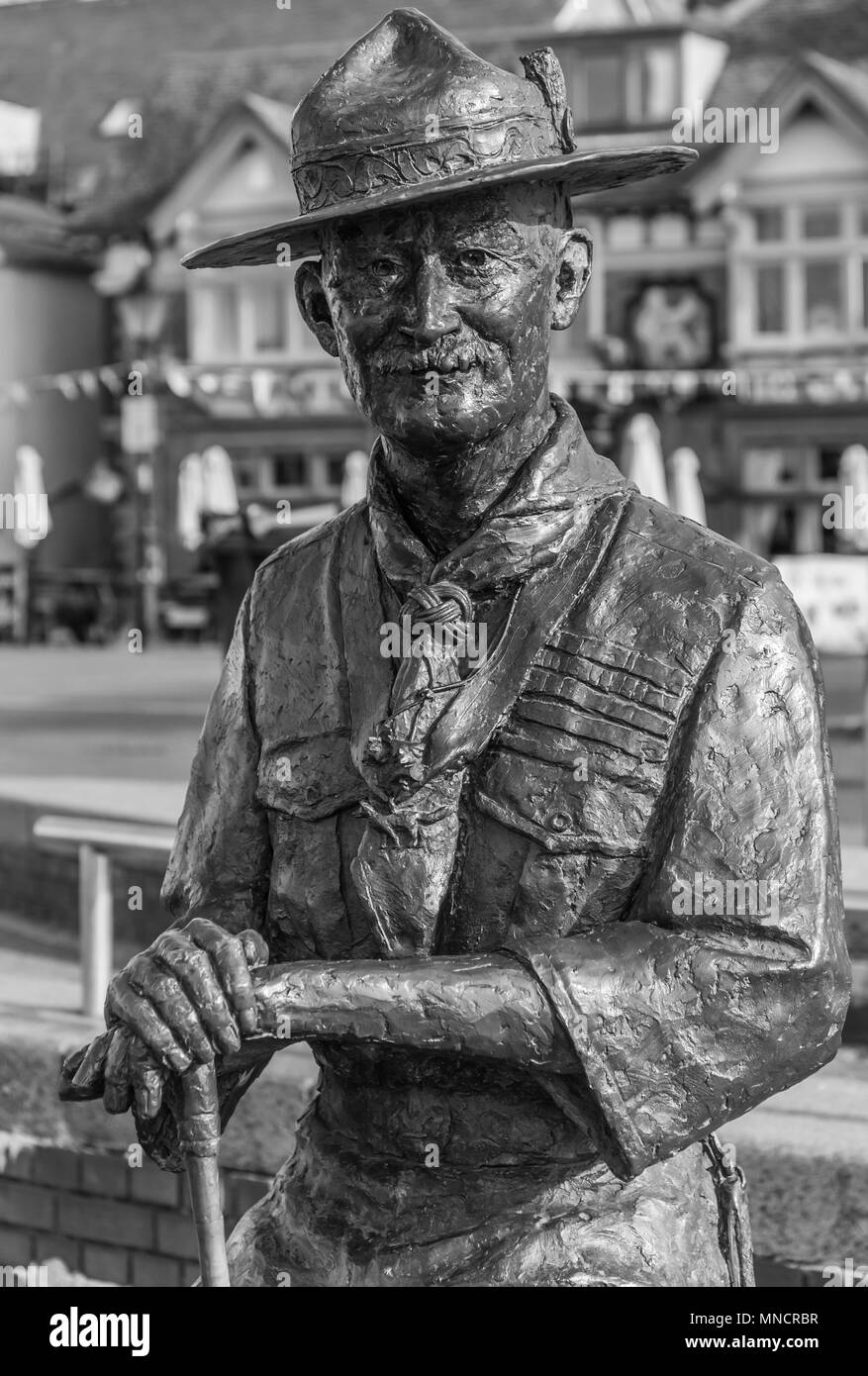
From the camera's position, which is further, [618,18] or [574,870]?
[618,18]

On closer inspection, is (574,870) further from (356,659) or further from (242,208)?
(242,208)

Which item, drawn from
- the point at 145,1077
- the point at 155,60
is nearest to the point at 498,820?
the point at 145,1077

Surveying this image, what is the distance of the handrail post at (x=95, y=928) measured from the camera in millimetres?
5500

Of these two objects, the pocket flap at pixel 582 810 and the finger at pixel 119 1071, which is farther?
the pocket flap at pixel 582 810

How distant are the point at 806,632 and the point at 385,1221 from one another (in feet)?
2.70

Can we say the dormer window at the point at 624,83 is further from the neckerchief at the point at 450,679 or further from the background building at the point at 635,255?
the neckerchief at the point at 450,679

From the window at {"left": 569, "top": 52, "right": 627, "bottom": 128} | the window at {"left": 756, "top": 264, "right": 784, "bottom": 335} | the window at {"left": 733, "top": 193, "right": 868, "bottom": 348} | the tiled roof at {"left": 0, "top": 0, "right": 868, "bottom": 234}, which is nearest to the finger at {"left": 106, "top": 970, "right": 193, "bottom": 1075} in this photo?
the window at {"left": 733, "top": 193, "right": 868, "bottom": 348}

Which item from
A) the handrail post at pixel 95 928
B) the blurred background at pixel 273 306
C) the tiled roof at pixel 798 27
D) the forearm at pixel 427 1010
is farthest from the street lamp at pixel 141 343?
the forearm at pixel 427 1010

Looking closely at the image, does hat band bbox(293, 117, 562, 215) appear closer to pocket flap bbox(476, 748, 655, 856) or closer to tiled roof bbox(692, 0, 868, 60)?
pocket flap bbox(476, 748, 655, 856)

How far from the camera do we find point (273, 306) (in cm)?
2797

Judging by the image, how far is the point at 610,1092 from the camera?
7.30ft

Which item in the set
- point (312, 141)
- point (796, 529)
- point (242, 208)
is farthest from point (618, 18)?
point (312, 141)

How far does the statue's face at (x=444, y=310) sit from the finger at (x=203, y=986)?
62 centimetres
